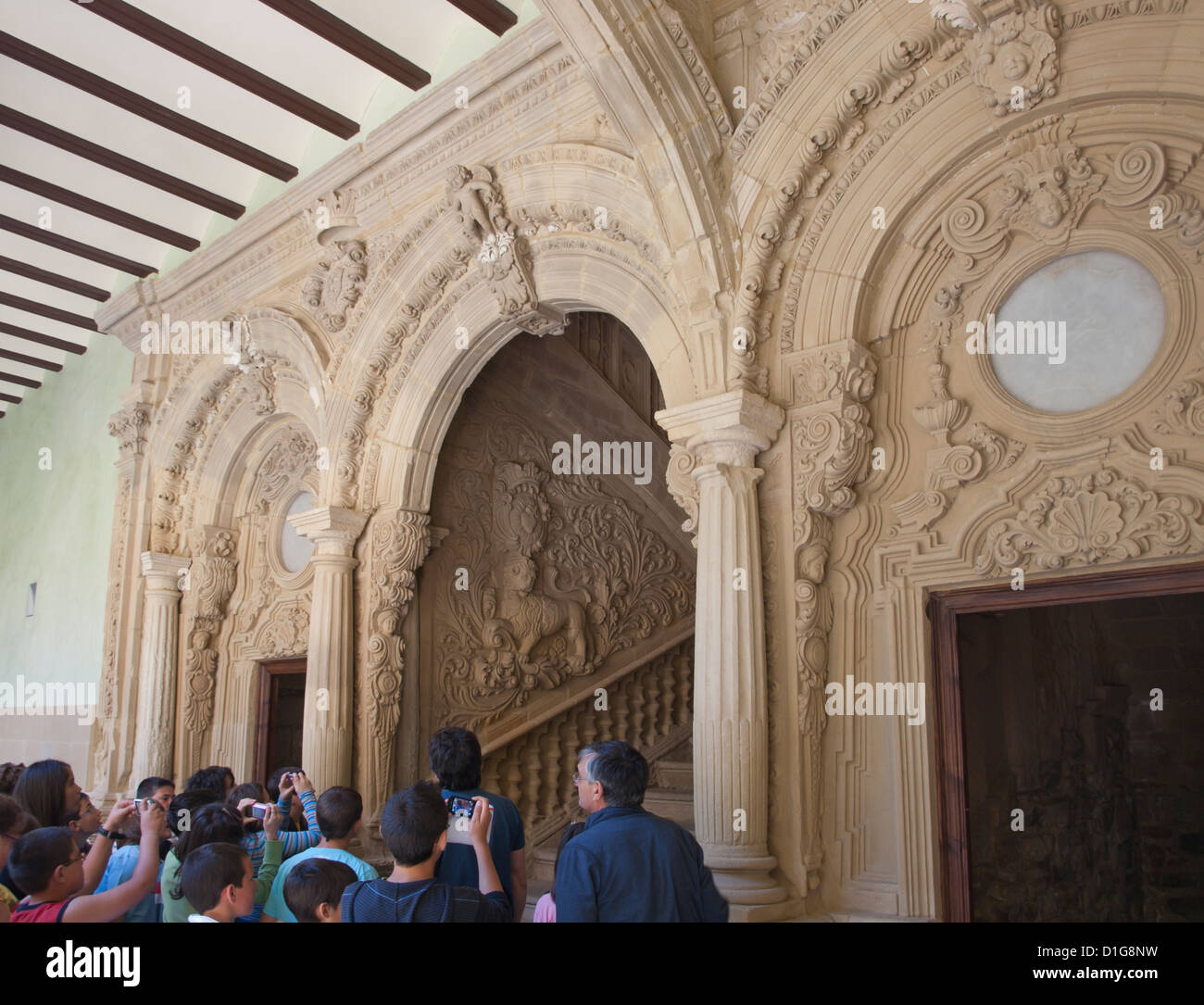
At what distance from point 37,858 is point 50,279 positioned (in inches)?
316

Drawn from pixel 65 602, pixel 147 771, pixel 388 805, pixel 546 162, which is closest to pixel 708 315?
pixel 546 162

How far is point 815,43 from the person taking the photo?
4.60 metres

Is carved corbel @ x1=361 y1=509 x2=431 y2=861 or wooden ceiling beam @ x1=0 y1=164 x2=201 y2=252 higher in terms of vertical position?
wooden ceiling beam @ x1=0 y1=164 x2=201 y2=252

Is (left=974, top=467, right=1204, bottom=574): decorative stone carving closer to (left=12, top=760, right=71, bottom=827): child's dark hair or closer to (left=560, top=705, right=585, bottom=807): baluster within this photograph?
(left=12, top=760, right=71, bottom=827): child's dark hair

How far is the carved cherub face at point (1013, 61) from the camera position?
402 centimetres

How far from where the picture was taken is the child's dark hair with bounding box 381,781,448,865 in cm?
234

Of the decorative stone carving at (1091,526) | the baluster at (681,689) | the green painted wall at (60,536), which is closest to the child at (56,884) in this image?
the decorative stone carving at (1091,526)

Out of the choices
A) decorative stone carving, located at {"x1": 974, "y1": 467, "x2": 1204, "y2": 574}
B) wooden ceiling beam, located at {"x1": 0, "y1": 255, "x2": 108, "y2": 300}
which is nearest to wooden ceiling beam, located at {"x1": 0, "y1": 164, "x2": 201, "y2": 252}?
wooden ceiling beam, located at {"x1": 0, "y1": 255, "x2": 108, "y2": 300}

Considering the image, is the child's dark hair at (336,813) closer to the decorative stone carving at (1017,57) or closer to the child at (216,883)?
the child at (216,883)

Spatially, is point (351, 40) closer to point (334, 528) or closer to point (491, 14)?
point (491, 14)

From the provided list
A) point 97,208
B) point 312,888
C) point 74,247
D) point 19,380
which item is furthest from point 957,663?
point 19,380

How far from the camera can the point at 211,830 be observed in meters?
2.74

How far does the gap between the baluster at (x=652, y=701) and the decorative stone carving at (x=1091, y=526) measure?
3945 mm

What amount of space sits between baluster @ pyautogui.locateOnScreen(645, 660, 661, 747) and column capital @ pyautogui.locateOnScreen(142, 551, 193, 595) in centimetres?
405
